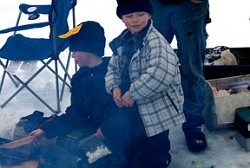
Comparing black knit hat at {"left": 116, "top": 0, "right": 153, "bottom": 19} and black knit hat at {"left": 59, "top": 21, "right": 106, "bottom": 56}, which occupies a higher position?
black knit hat at {"left": 116, "top": 0, "right": 153, "bottom": 19}

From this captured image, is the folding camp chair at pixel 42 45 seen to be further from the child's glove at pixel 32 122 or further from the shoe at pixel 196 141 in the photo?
the shoe at pixel 196 141

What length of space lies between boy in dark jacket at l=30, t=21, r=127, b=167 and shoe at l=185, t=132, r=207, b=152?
26.7 inches

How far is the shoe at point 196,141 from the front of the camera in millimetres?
3203

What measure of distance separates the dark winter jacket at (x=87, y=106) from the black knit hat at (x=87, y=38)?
0.56 ft

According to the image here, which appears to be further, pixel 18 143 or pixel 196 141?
pixel 196 141

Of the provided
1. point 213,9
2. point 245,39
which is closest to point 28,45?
point 245,39

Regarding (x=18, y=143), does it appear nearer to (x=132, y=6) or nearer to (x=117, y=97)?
A: (x=117, y=97)

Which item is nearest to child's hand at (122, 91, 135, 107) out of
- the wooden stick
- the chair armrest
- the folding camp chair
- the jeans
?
the jeans

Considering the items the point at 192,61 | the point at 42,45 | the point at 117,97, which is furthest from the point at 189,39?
the point at 42,45

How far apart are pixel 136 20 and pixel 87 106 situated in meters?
0.90

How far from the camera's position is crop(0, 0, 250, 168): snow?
3.12m

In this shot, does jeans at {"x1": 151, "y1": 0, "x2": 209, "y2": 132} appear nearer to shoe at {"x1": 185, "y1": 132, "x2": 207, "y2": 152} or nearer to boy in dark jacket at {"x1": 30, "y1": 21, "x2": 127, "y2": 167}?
shoe at {"x1": 185, "y1": 132, "x2": 207, "y2": 152}

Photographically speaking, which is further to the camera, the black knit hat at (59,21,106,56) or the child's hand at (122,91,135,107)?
the black knit hat at (59,21,106,56)

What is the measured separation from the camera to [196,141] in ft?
10.5
